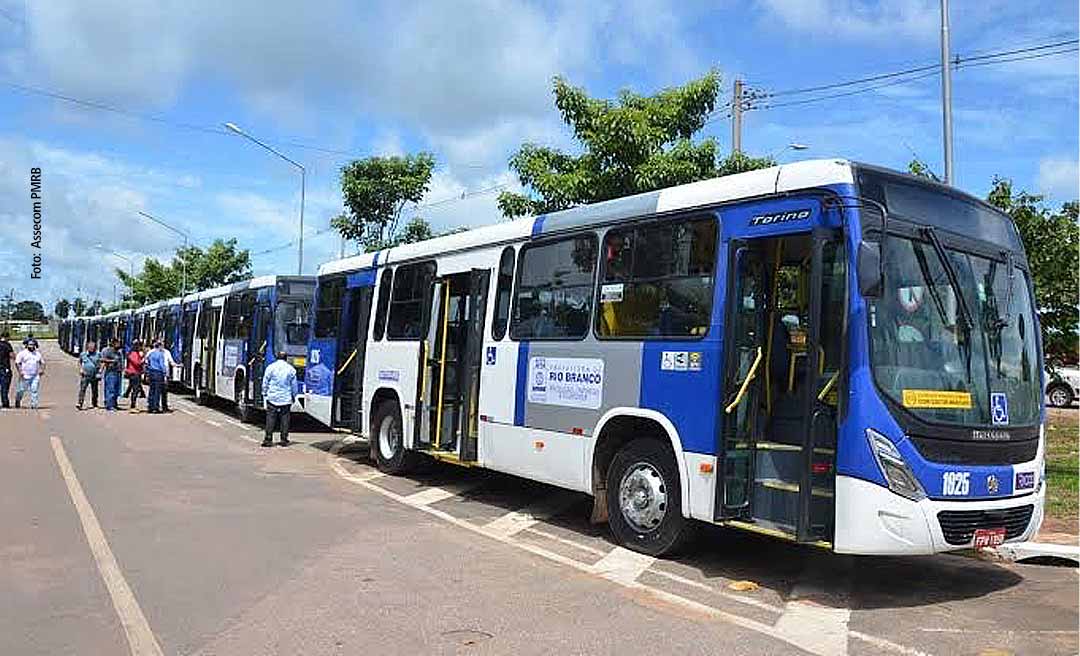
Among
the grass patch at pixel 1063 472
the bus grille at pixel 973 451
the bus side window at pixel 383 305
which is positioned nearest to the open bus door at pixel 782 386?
the bus grille at pixel 973 451

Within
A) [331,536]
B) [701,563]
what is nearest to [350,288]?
[331,536]

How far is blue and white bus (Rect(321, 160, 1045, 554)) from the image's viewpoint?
656cm

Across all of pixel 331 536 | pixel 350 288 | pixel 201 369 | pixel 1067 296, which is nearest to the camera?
pixel 331 536

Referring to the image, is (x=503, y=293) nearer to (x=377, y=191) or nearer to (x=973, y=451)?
(x=973, y=451)

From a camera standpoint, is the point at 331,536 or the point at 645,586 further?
the point at 331,536

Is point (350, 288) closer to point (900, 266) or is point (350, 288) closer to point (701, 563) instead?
point (701, 563)

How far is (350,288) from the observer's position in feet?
47.4

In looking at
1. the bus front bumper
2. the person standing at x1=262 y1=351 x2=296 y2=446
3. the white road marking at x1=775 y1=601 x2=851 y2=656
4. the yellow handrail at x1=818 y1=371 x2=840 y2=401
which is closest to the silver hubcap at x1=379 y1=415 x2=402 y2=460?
the person standing at x1=262 y1=351 x2=296 y2=446

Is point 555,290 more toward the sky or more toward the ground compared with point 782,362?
more toward the sky

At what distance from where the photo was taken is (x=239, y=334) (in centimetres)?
2142

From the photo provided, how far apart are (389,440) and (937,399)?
318 inches

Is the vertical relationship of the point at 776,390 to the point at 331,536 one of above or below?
above

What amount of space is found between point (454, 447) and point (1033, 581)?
Answer: 20.2 feet

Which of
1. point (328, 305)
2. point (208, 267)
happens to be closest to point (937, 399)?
point (328, 305)
